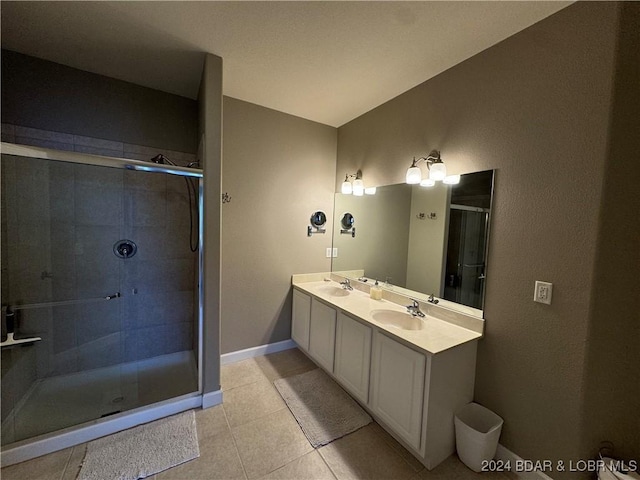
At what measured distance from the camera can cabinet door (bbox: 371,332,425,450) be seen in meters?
1.50

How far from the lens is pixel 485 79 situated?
1694 millimetres

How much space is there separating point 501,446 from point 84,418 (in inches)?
110

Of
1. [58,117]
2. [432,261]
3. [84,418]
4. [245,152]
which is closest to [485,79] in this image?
[432,261]

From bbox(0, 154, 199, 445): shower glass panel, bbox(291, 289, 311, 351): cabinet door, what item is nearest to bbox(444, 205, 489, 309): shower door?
bbox(291, 289, 311, 351): cabinet door

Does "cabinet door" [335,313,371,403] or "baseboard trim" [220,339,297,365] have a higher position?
"cabinet door" [335,313,371,403]

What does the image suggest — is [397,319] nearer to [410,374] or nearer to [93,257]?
[410,374]

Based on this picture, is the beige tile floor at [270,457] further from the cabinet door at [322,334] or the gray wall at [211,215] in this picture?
the cabinet door at [322,334]

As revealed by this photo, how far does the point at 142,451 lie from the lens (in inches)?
62.2

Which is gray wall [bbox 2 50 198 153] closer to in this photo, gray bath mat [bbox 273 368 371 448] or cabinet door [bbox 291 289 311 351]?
cabinet door [bbox 291 289 311 351]

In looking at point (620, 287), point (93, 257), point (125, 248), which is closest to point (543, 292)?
point (620, 287)

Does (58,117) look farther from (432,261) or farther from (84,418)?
(432,261)

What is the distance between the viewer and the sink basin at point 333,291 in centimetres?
275

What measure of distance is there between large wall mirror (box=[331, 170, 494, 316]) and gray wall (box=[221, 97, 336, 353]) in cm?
51

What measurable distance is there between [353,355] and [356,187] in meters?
1.71
